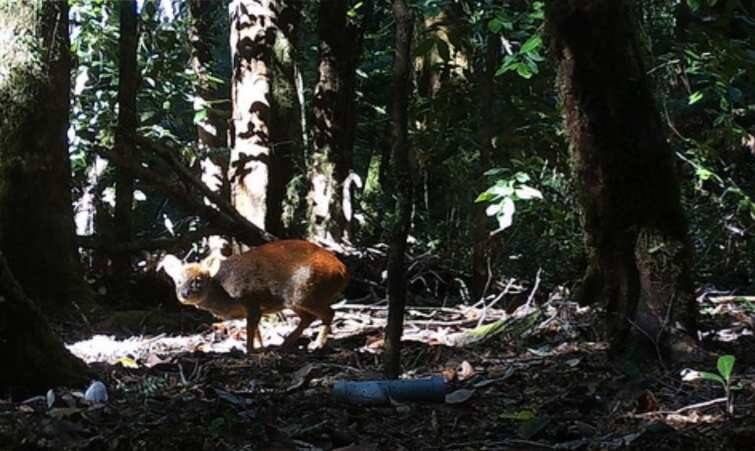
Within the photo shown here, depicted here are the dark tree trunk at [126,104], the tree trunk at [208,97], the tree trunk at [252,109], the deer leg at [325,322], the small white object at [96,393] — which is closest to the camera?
the small white object at [96,393]

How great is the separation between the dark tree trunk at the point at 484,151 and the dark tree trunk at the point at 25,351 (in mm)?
3617

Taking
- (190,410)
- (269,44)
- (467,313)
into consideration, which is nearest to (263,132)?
(269,44)

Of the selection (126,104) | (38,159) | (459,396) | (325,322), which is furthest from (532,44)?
(126,104)

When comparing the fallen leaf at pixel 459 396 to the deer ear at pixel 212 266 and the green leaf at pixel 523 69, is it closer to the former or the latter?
the green leaf at pixel 523 69

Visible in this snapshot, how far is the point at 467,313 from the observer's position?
23.3ft

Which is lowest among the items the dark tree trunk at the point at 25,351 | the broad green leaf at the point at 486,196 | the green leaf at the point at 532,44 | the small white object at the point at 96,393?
the small white object at the point at 96,393

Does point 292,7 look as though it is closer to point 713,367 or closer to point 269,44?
point 269,44

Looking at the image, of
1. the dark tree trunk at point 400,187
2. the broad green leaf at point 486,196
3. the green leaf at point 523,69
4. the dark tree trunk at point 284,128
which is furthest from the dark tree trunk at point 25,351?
the dark tree trunk at point 284,128

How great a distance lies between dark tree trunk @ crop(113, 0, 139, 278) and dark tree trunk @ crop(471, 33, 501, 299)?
324 cm

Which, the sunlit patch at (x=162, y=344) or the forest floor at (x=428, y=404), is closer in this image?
the forest floor at (x=428, y=404)

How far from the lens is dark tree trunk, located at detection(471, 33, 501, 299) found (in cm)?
A: 692

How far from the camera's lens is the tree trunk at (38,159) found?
6.74 meters

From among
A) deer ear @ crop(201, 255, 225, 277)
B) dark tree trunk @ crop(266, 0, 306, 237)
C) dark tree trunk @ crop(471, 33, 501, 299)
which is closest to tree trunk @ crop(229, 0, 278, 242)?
dark tree trunk @ crop(266, 0, 306, 237)

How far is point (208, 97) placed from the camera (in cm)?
1096
